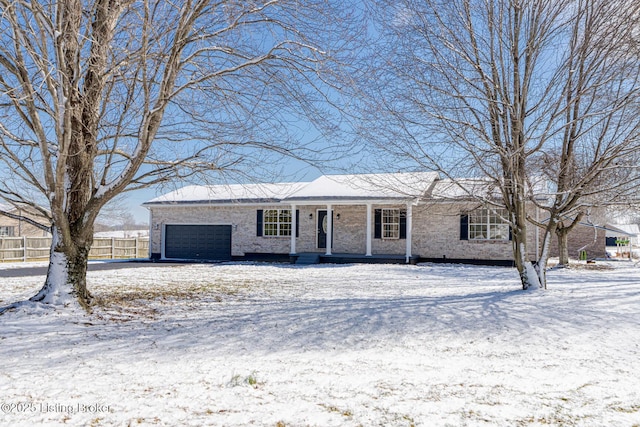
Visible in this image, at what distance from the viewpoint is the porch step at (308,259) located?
1764 cm

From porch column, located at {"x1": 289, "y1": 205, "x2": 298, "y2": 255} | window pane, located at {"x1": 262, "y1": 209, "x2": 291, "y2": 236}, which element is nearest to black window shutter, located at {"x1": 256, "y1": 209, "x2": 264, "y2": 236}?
window pane, located at {"x1": 262, "y1": 209, "x2": 291, "y2": 236}

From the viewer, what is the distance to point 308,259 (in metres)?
17.7

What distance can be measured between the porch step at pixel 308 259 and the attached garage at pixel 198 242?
13.3 ft

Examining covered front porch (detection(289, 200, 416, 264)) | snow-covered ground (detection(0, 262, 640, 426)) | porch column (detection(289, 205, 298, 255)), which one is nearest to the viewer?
snow-covered ground (detection(0, 262, 640, 426))

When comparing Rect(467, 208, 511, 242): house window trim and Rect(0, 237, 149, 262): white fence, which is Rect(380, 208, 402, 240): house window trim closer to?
Rect(467, 208, 511, 242): house window trim

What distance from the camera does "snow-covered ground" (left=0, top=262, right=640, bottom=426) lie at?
314 centimetres

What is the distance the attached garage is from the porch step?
4065mm

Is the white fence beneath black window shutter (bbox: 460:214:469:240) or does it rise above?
beneath

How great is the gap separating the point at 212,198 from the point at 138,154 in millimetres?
13837

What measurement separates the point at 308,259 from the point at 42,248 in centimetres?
1269

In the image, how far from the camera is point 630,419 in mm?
3076

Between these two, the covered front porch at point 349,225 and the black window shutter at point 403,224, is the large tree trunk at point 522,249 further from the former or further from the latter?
the black window shutter at point 403,224

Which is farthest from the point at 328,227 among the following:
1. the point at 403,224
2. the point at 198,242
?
the point at 198,242

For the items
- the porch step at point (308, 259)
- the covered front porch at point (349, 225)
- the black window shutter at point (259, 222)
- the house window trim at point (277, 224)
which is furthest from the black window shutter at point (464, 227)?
the black window shutter at point (259, 222)
